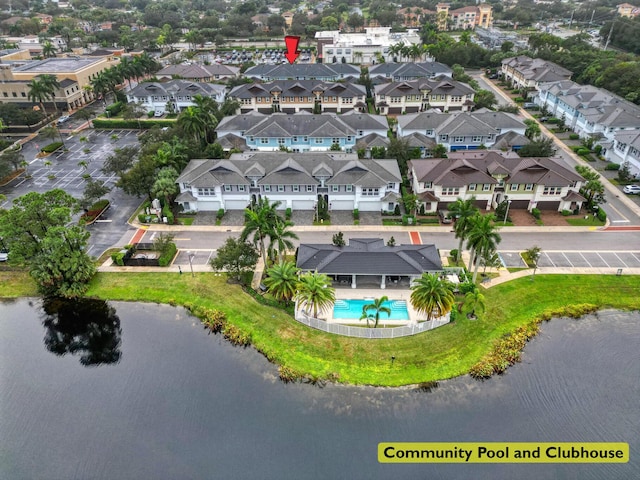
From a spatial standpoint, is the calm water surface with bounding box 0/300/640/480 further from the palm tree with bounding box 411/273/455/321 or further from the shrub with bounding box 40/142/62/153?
the shrub with bounding box 40/142/62/153

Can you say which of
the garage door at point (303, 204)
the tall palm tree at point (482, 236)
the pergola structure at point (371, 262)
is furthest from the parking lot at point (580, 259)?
the garage door at point (303, 204)

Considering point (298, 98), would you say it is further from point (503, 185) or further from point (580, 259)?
point (580, 259)

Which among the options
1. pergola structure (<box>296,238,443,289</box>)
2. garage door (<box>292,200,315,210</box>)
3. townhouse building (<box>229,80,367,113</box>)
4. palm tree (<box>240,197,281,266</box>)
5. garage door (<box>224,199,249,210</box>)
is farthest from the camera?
townhouse building (<box>229,80,367,113</box>)

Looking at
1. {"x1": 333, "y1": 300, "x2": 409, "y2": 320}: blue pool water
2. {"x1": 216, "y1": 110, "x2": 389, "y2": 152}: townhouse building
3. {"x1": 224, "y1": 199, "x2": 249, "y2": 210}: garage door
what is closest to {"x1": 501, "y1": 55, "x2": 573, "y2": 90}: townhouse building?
{"x1": 216, "y1": 110, "x2": 389, "y2": 152}: townhouse building

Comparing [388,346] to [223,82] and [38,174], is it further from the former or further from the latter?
[223,82]

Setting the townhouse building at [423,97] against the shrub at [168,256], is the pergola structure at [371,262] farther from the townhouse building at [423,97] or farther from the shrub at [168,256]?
the townhouse building at [423,97]

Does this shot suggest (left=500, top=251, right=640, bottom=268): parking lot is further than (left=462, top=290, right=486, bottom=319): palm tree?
Yes

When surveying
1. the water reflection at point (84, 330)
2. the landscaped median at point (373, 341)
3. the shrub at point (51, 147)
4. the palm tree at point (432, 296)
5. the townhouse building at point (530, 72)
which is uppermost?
the townhouse building at point (530, 72)

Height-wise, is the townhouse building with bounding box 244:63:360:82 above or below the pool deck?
above

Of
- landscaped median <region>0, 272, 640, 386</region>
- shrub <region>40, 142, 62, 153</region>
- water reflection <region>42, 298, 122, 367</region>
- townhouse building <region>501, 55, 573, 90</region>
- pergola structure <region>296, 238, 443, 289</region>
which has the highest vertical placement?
townhouse building <region>501, 55, 573, 90</region>
